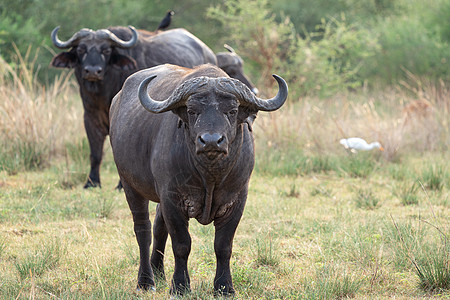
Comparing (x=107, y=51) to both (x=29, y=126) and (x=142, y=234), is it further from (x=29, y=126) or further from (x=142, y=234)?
(x=142, y=234)

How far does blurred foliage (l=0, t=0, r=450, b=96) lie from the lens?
17266 mm

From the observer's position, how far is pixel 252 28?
17406 mm

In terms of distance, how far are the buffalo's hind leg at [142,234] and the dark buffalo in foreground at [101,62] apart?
413 centimetres

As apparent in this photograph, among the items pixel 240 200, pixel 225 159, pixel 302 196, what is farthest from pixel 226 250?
pixel 302 196

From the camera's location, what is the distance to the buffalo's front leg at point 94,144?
9.65 m

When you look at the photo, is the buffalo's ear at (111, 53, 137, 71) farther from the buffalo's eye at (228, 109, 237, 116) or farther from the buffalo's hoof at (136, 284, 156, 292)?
the buffalo's eye at (228, 109, 237, 116)

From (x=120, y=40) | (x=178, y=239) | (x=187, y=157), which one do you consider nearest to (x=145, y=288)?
(x=178, y=239)

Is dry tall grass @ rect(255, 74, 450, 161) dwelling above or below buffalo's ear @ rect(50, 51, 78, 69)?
below

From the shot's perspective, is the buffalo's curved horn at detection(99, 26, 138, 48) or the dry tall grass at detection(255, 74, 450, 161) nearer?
the buffalo's curved horn at detection(99, 26, 138, 48)

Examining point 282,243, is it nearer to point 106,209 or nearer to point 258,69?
point 106,209

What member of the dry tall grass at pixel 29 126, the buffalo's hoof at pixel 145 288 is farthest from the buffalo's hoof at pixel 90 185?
the buffalo's hoof at pixel 145 288

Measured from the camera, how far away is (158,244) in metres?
5.20

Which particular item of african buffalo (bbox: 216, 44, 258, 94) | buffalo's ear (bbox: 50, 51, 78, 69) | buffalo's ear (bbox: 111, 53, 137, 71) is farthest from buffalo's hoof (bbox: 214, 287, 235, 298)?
african buffalo (bbox: 216, 44, 258, 94)

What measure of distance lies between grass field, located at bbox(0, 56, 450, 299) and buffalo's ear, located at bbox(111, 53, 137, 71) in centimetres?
170
